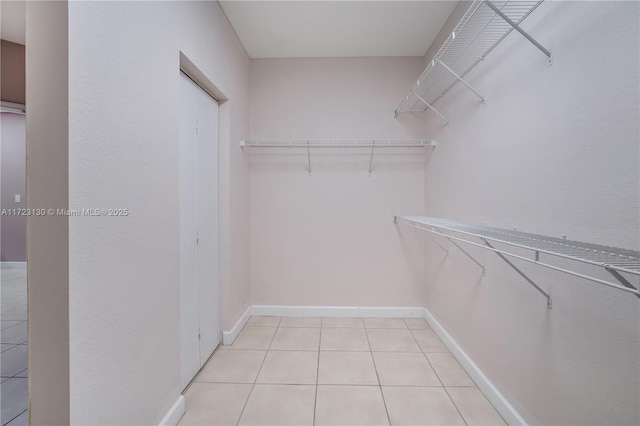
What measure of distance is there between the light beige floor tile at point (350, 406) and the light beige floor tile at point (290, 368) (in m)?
0.15

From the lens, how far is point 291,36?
7.42ft

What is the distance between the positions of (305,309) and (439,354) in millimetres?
1285

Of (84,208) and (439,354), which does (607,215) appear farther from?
(84,208)

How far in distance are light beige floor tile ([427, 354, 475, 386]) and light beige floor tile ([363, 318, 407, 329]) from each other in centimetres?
50

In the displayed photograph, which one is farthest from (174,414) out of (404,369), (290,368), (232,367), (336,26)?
(336,26)

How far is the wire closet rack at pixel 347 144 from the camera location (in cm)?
237

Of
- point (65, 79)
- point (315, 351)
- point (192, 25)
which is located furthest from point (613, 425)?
point (192, 25)

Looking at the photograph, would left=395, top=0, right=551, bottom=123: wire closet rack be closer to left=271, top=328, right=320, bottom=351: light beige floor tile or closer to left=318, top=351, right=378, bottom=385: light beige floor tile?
left=318, top=351, right=378, bottom=385: light beige floor tile

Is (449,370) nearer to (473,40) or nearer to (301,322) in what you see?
(301,322)

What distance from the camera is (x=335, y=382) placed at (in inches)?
65.2

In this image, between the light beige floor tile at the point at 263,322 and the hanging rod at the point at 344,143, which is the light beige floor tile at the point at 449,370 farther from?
the hanging rod at the point at 344,143

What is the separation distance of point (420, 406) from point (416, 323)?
1092 mm

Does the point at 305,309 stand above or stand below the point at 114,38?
below

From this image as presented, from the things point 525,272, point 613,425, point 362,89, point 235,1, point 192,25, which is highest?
point 235,1
